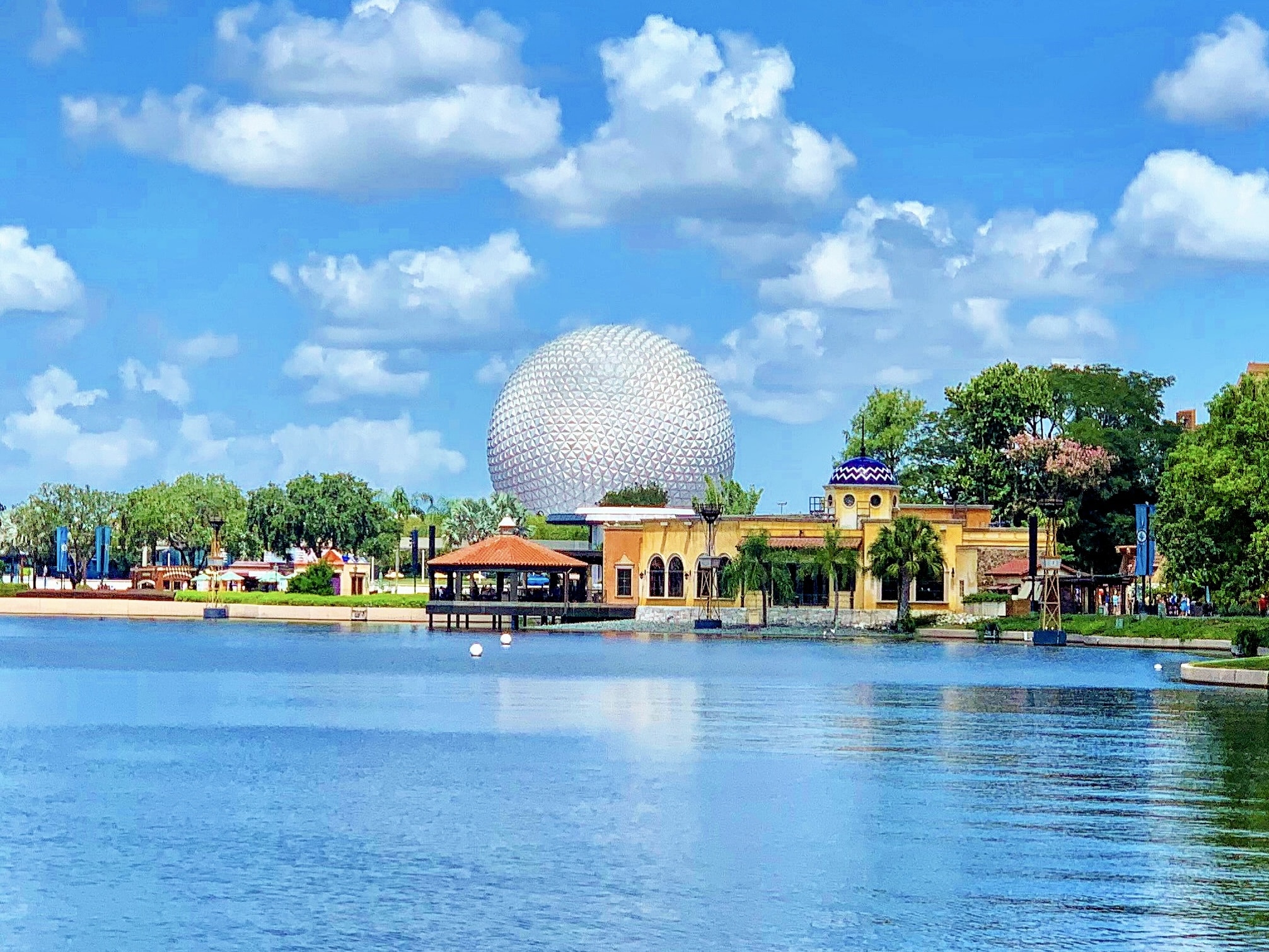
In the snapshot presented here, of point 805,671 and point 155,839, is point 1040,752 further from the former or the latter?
point 805,671

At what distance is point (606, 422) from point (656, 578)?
30099mm

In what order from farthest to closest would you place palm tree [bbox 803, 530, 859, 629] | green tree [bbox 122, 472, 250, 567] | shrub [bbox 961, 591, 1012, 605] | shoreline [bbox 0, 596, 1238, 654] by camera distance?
green tree [bbox 122, 472, 250, 567]
shrub [bbox 961, 591, 1012, 605]
palm tree [bbox 803, 530, 859, 629]
shoreline [bbox 0, 596, 1238, 654]

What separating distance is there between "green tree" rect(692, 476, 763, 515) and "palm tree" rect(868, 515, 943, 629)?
35.1 metres

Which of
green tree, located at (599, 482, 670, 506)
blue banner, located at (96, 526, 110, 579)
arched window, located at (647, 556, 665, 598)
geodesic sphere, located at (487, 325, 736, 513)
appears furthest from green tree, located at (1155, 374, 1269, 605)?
blue banner, located at (96, 526, 110, 579)

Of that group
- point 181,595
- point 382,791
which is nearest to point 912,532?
point 181,595

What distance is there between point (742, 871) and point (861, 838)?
9.18 feet

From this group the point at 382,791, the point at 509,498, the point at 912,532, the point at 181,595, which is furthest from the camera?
the point at 509,498

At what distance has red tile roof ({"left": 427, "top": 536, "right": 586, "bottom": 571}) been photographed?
98750mm

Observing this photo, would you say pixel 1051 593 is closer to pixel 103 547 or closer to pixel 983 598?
pixel 983 598

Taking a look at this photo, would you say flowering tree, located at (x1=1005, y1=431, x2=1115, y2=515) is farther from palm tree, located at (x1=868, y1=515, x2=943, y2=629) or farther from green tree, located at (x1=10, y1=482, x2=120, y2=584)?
green tree, located at (x1=10, y1=482, x2=120, y2=584)

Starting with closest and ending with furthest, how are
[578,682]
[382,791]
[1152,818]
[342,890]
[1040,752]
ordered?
1. [342,890]
2. [1152,818]
3. [382,791]
4. [1040,752]
5. [578,682]

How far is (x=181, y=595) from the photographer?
116 meters

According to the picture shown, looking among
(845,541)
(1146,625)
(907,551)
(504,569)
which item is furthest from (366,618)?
(1146,625)

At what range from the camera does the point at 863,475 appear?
96500 mm
